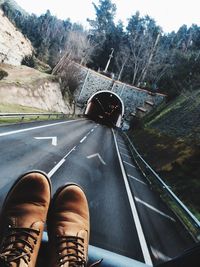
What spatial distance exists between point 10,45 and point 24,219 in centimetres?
6619

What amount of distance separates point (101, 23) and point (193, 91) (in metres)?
80.4

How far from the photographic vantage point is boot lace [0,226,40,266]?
2.62 m

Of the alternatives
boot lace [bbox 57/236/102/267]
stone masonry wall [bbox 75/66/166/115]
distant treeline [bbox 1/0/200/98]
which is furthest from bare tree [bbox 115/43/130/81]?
boot lace [bbox 57/236/102/267]

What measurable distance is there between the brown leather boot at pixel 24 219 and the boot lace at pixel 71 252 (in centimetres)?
24

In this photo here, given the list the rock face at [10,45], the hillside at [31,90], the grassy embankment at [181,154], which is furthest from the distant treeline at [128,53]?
the grassy embankment at [181,154]

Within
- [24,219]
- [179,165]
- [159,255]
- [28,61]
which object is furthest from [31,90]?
[24,219]

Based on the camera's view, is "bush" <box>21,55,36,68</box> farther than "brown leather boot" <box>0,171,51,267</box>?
Yes

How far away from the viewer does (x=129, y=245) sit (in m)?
6.46

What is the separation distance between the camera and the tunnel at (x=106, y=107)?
56.0 meters

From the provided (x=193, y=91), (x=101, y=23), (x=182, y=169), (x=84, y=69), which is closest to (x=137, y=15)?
(x=101, y=23)

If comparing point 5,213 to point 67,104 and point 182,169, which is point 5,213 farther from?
point 67,104

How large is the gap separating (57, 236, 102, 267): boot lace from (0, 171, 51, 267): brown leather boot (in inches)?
9.3

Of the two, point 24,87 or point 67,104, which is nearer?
point 24,87

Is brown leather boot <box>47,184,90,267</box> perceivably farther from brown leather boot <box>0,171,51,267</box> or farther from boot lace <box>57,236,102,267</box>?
brown leather boot <box>0,171,51,267</box>
